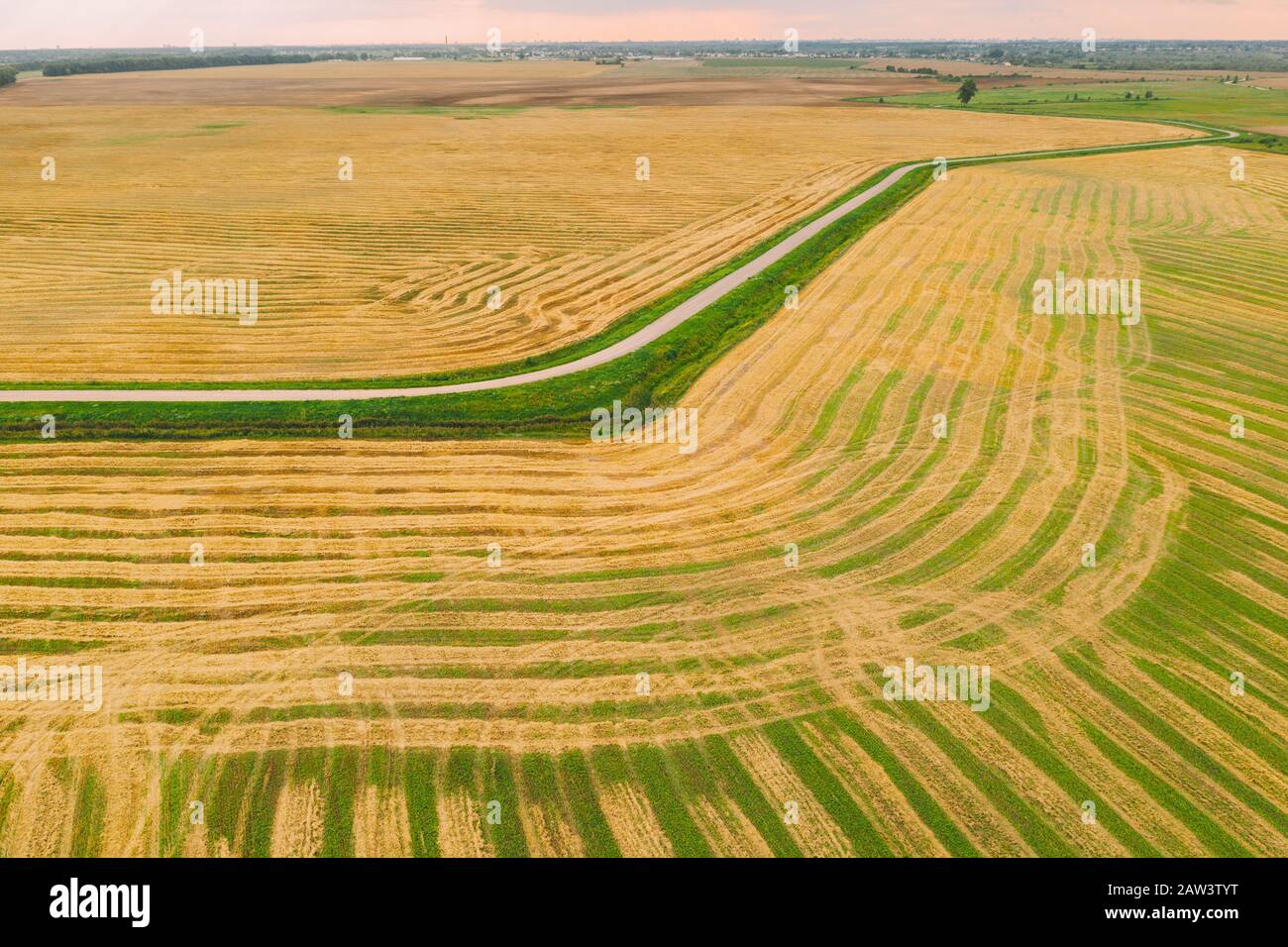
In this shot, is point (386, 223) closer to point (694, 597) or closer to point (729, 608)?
point (694, 597)

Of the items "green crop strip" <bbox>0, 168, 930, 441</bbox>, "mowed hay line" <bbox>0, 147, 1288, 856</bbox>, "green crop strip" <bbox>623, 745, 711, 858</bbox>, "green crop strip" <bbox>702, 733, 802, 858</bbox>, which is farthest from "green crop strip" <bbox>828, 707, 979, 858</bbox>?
"green crop strip" <bbox>0, 168, 930, 441</bbox>

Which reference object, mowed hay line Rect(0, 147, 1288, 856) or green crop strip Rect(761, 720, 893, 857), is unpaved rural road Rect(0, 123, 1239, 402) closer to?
mowed hay line Rect(0, 147, 1288, 856)

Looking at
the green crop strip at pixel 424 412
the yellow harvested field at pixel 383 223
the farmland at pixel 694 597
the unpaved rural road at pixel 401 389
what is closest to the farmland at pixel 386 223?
the yellow harvested field at pixel 383 223

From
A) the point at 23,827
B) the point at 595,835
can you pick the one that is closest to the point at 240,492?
the point at 23,827

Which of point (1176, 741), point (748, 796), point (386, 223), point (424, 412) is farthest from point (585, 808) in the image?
point (386, 223)

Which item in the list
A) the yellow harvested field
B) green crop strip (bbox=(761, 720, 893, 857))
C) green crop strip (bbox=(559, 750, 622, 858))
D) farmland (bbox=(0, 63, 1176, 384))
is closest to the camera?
green crop strip (bbox=(559, 750, 622, 858))
